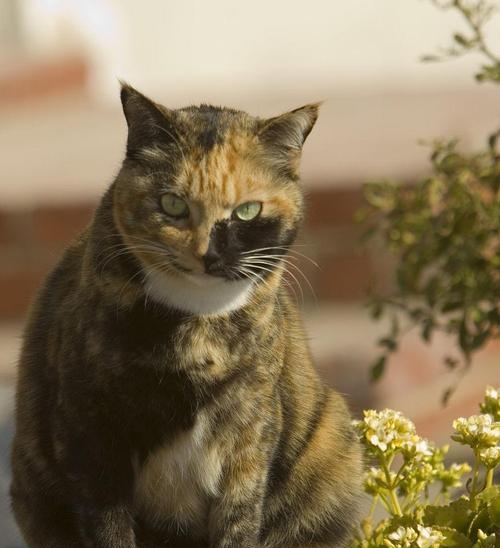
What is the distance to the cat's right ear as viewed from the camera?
120 centimetres

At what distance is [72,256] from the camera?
4.59 feet

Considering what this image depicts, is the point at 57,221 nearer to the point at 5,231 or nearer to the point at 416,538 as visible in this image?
the point at 5,231

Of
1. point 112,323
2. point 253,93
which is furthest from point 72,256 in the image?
point 253,93

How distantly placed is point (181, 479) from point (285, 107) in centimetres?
307

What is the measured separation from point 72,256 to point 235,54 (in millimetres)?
3796

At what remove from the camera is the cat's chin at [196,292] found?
1219 mm

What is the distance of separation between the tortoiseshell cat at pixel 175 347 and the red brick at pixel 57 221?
1888mm

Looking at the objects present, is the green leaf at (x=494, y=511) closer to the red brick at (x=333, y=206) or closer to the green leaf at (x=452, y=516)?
the green leaf at (x=452, y=516)

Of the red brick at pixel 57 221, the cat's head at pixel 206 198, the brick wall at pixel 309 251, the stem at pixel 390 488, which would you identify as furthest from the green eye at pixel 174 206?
the red brick at pixel 57 221

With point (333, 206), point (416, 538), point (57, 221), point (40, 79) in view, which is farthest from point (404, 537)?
point (40, 79)

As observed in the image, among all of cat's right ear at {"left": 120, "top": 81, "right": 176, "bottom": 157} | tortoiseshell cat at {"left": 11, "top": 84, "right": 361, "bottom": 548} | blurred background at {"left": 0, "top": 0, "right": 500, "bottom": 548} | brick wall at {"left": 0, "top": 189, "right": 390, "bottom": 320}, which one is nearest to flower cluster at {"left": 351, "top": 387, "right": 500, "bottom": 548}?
tortoiseshell cat at {"left": 11, "top": 84, "right": 361, "bottom": 548}

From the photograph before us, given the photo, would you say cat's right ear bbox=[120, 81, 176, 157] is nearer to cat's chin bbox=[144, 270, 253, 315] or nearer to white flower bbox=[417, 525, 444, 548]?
cat's chin bbox=[144, 270, 253, 315]

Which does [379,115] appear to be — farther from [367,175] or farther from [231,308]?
[231,308]

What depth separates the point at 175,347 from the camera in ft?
4.05
